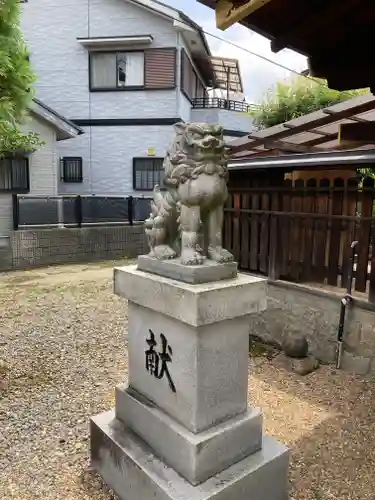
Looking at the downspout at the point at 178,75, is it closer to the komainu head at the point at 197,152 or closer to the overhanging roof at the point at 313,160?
the overhanging roof at the point at 313,160

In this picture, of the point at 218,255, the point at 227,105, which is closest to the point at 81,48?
the point at 227,105

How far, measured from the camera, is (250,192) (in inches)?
254

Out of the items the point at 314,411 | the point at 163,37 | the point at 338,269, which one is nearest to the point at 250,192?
the point at 338,269

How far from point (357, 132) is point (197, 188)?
2941 millimetres

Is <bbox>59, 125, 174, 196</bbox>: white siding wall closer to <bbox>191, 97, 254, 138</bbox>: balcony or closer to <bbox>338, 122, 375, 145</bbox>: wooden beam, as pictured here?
<bbox>191, 97, 254, 138</bbox>: balcony

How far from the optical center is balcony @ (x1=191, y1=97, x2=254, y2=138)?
54.2 ft

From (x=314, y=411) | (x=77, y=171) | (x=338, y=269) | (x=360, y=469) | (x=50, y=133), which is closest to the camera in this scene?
(x=360, y=469)

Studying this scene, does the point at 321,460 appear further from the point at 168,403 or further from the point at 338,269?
the point at 338,269

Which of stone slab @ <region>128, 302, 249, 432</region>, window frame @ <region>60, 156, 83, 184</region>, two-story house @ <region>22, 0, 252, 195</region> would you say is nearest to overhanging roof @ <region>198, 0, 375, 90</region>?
stone slab @ <region>128, 302, 249, 432</region>

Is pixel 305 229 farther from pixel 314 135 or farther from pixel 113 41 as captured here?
pixel 113 41

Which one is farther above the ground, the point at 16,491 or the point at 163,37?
the point at 163,37

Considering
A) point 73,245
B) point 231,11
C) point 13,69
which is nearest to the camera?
point 231,11

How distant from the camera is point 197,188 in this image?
9.12 feet

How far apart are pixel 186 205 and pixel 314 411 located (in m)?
2.95
